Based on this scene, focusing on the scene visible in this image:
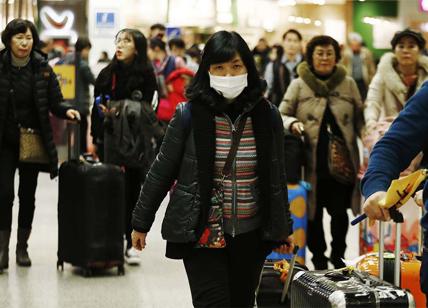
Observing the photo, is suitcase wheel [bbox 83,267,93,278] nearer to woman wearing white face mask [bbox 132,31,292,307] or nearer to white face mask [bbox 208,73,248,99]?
woman wearing white face mask [bbox 132,31,292,307]

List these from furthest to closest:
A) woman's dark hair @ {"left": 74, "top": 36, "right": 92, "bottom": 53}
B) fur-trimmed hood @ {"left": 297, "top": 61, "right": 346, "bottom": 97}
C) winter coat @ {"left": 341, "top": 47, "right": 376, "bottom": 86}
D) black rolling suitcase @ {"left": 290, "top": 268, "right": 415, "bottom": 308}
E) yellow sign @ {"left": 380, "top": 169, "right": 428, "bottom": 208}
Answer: winter coat @ {"left": 341, "top": 47, "right": 376, "bottom": 86} → woman's dark hair @ {"left": 74, "top": 36, "right": 92, "bottom": 53} → fur-trimmed hood @ {"left": 297, "top": 61, "right": 346, "bottom": 97} → black rolling suitcase @ {"left": 290, "top": 268, "right": 415, "bottom": 308} → yellow sign @ {"left": 380, "top": 169, "right": 428, "bottom": 208}

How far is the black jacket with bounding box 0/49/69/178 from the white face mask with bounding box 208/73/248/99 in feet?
10.9

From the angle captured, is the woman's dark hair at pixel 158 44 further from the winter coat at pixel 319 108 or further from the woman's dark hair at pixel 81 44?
the winter coat at pixel 319 108

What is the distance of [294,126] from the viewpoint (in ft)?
22.6

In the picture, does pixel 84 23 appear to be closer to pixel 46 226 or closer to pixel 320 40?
pixel 46 226

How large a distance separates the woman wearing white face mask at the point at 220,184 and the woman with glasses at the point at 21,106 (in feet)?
10.7

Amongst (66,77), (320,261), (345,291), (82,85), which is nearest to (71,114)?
(320,261)

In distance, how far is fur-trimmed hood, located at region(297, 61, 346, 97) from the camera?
7238 mm

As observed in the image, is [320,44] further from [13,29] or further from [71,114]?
[13,29]

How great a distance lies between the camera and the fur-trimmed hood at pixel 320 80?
7.24 meters

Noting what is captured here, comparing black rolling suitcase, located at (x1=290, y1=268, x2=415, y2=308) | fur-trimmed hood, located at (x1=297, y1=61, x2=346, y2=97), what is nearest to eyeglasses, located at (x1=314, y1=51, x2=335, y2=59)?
fur-trimmed hood, located at (x1=297, y1=61, x2=346, y2=97)

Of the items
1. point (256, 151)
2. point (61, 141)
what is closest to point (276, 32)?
point (61, 141)

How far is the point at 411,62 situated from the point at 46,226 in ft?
13.9

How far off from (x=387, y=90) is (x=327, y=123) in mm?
475
